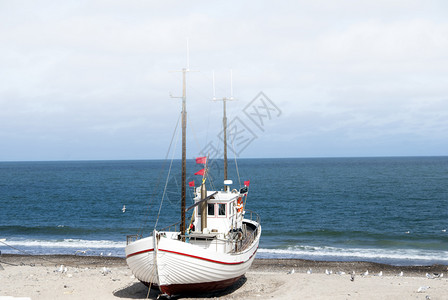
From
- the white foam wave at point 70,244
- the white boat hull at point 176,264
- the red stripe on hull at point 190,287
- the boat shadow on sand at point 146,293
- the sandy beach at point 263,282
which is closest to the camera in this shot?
the white boat hull at point 176,264

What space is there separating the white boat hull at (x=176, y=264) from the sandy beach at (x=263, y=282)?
1.15 meters

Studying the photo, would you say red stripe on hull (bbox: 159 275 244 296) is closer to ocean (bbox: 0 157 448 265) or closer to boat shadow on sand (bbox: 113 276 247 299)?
boat shadow on sand (bbox: 113 276 247 299)

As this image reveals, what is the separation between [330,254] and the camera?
122 feet

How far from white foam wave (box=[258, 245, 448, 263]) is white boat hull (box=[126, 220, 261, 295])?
16.5 meters

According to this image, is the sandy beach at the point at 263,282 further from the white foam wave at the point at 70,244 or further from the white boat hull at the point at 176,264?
the white foam wave at the point at 70,244

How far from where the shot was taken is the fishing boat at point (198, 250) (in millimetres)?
18875

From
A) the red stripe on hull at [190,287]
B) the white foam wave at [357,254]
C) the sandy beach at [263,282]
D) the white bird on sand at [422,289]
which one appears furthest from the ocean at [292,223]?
the white bird on sand at [422,289]

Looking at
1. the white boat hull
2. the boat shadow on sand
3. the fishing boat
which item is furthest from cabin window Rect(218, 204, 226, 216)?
the boat shadow on sand

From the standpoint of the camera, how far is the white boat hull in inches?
739

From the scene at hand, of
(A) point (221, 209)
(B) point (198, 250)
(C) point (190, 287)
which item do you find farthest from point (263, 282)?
(B) point (198, 250)

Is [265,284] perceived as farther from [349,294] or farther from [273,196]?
[273,196]

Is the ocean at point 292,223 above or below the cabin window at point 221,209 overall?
below

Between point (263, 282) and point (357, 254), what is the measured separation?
47.2ft

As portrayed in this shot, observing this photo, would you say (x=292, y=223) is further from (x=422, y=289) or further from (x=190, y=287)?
(x=190, y=287)
